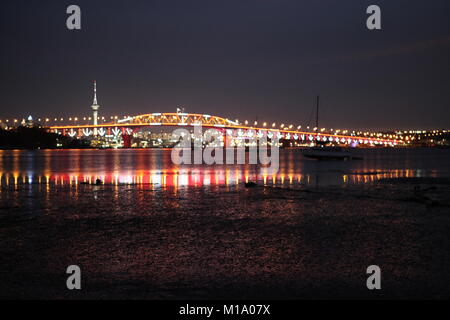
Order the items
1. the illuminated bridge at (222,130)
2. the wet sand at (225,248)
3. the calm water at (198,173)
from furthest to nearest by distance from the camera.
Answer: the illuminated bridge at (222,130) → the calm water at (198,173) → the wet sand at (225,248)

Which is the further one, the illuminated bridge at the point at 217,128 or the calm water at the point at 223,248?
the illuminated bridge at the point at 217,128

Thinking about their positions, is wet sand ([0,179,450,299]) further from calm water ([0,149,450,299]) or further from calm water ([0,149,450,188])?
calm water ([0,149,450,188])

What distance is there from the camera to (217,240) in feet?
27.8

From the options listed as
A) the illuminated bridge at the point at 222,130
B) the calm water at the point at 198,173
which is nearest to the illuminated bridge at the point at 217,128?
the illuminated bridge at the point at 222,130

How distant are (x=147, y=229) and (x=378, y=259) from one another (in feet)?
14.6

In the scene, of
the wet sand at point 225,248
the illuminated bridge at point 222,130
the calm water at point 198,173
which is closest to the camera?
the wet sand at point 225,248

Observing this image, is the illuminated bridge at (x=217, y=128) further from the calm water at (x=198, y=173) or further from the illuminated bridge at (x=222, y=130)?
the calm water at (x=198, y=173)

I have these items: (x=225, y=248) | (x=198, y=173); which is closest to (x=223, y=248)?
(x=225, y=248)

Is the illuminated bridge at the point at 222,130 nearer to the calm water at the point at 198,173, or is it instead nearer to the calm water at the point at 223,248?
the calm water at the point at 198,173

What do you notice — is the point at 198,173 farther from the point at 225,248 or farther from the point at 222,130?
the point at 222,130

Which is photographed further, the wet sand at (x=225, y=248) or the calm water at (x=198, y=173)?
the calm water at (x=198, y=173)

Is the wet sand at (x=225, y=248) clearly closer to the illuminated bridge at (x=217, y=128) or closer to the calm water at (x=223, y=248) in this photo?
the calm water at (x=223, y=248)

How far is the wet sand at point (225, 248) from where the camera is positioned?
18.8 feet
